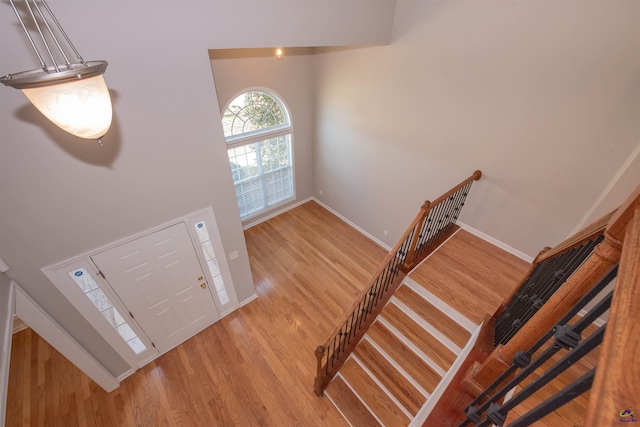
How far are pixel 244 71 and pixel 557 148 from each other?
16.5ft

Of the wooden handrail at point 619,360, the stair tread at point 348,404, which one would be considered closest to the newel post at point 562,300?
the wooden handrail at point 619,360

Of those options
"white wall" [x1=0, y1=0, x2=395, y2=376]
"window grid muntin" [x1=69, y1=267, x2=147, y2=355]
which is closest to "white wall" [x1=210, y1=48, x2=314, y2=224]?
"white wall" [x1=0, y1=0, x2=395, y2=376]

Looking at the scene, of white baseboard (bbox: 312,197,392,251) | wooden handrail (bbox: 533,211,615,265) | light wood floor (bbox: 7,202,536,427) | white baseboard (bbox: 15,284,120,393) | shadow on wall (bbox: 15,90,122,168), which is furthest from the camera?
white baseboard (bbox: 312,197,392,251)

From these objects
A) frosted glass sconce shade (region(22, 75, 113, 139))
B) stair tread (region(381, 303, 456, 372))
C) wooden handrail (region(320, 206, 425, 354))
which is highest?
frosted glass sconce shade (region(22, 75, 113, 139))

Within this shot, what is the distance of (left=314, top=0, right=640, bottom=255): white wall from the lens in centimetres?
260

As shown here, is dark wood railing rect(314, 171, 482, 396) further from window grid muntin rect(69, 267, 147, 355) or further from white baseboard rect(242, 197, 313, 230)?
white baseboard rect(242, 197, 313, 230)

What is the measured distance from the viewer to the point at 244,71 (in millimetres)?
4871

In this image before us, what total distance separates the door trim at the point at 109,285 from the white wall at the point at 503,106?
3.42 m

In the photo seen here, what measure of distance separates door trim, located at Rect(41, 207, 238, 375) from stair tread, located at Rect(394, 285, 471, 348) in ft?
8.65

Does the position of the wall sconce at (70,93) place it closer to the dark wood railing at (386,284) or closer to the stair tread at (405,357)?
the dark wood railing at (386,284)

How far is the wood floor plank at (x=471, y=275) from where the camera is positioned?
308cm

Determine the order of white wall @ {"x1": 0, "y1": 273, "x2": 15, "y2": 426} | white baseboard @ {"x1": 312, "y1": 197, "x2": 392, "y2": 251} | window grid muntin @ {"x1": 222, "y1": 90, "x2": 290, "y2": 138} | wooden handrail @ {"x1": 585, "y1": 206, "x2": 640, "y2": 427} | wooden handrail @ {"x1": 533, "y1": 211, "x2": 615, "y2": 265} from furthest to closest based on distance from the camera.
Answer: white baseboard @ {"x1": 312, "y1": 197, "x2": 392, "y2": 251} < window grid muntin @ {"x1": 222, "y1": 90, "x2": 290, "y2": 138} < white wall @ {"x1": 0, "y1": 273, "x2": 15, "y2": 426} < wooden handrail @ {"x1": 533, "y1": 211, "x2": 615, "y2": 265} < wooden handrail @ {"x1": 585, "y1": 206, "x2": 640, "y2": 427}

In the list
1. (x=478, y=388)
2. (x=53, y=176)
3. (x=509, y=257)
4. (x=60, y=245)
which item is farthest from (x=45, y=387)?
(x=509, y=257)

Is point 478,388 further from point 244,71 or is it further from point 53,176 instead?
point 244,71
